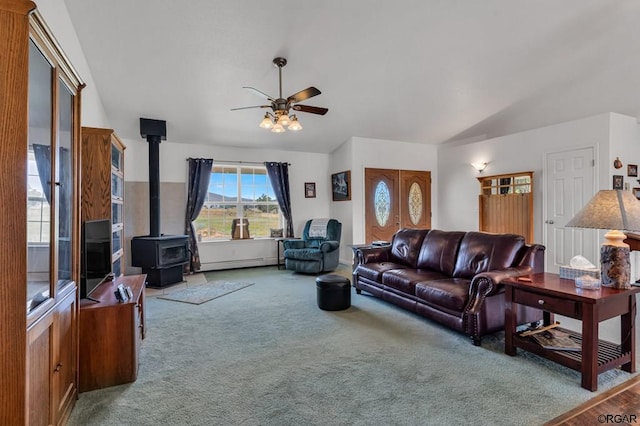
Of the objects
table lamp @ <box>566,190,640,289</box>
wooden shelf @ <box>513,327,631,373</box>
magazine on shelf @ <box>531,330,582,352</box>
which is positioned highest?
table lamp @ <box>566,190,640,289</box>

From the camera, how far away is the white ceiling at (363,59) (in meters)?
3.39

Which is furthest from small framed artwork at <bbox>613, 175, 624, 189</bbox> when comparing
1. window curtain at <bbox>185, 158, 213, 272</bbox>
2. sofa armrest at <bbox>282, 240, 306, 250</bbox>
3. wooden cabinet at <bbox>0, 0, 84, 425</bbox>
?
window curtain at <bbox>185, 158, 213, 272</bbox>

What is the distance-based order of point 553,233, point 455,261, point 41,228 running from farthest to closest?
point 553,233
point 455,261
point 41,228

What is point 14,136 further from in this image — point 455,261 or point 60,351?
point 455,261

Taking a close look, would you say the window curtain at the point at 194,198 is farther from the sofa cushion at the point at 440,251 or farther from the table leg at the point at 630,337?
the table leg at the point at 630,337

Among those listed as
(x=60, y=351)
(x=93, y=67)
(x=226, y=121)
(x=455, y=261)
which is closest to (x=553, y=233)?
(x=455, y=261)

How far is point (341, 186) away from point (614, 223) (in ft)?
16.3

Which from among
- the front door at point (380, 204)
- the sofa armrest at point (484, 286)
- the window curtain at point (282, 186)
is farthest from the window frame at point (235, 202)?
the sofa armrest at point (484, 286)

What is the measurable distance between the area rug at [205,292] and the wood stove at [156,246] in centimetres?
52

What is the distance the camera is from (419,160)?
732 cm

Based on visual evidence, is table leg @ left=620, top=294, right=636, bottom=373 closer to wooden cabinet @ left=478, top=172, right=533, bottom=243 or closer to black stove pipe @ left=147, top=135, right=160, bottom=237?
wooden cabinet @ left=478, top=172, right=533, bottom=243

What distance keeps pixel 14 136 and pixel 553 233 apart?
6653 mm

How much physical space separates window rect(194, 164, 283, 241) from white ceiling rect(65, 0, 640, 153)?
97 cm

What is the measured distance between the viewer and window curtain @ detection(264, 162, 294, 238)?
6.78 meters
